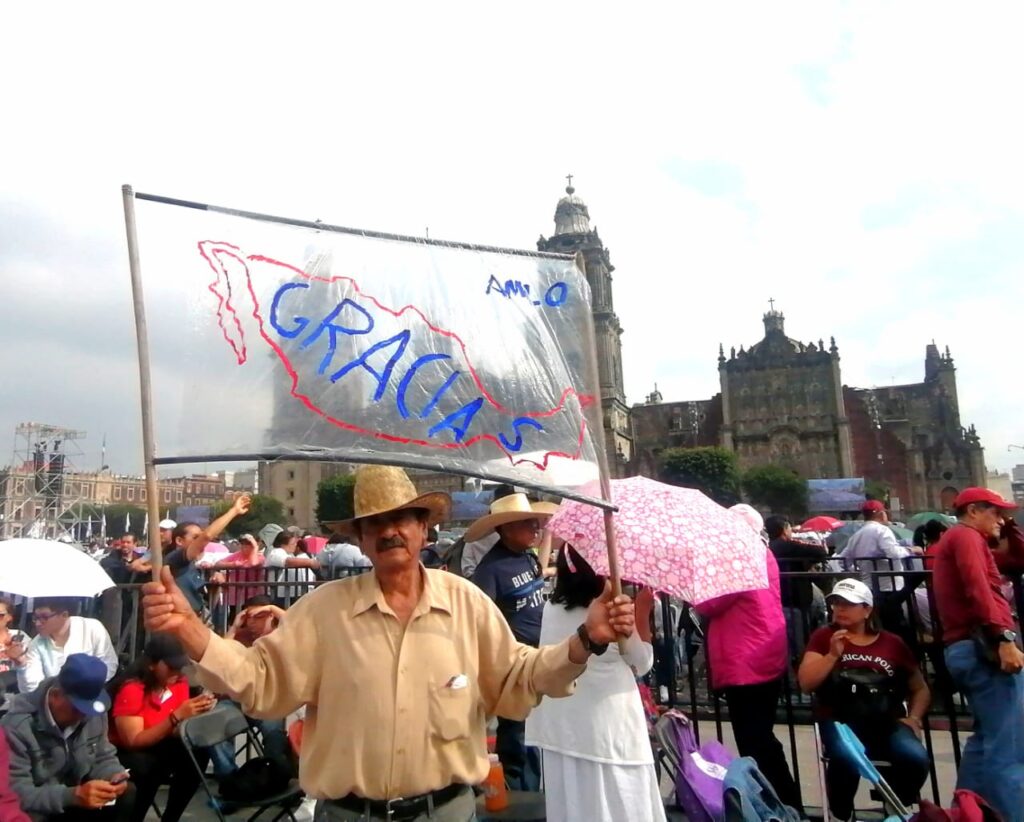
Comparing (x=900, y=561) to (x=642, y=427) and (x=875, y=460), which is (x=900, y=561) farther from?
(x=642, y=427)

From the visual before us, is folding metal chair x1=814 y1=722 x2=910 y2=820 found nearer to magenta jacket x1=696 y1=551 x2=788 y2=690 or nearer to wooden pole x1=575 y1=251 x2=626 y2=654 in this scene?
magenta jacket x1=696 y1=551 x2=788 y2=690

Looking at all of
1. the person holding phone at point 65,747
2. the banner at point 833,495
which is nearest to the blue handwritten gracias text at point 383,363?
the person holding phone at point 65,747

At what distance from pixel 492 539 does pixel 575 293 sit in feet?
14.4

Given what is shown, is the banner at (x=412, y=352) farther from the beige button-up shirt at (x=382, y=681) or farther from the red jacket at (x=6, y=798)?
the red jacket at (x=6, y=798)

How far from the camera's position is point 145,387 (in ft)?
8.09

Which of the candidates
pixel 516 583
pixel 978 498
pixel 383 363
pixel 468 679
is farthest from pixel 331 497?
pixel 468 679

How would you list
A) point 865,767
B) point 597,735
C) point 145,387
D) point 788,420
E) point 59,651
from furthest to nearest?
point 788,420 < point 59,651 < point 865,767 < point 597,735 < point 145,387

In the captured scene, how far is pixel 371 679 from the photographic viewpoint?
8.37 feet

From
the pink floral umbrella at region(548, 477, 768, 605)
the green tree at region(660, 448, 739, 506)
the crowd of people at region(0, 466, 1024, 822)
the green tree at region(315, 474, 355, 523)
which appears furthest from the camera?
the green tree at region(660, 448, 739, 506)

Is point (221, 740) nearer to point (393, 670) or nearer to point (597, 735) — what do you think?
point (597, 735)

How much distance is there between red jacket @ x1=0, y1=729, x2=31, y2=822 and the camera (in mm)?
3643

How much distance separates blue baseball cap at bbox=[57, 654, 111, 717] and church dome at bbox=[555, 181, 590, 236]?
3389 inches

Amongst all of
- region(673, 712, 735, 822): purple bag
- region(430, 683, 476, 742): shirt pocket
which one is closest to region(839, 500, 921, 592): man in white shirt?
region(673, 712, 735, 822): purple bag

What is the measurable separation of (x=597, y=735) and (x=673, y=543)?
1.00 m
